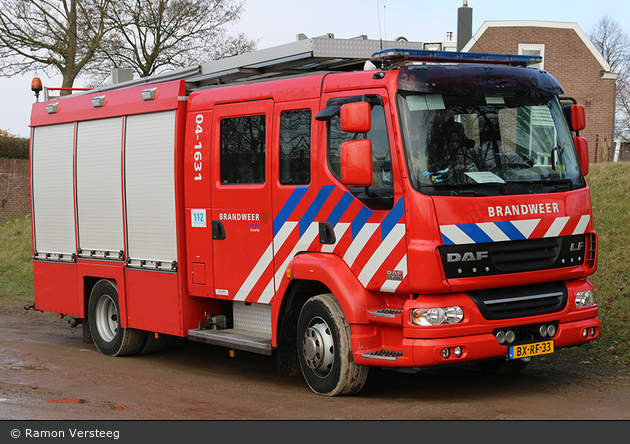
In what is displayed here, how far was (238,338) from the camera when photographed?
26.8ft

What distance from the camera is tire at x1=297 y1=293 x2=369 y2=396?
6895mm

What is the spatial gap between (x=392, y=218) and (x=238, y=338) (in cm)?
255

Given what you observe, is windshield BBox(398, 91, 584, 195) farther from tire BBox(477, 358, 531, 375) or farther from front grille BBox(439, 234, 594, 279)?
tire BBox(477, 358, 531, 375)

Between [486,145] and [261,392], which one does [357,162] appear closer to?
[486,145]

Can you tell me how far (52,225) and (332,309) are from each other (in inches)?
224

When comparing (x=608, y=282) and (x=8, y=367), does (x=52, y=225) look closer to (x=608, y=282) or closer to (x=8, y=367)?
(x=8, y=367)

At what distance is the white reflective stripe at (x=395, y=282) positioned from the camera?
6.42 meters

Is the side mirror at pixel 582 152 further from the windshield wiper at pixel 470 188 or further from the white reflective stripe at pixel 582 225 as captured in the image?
the windshield wiper at pixel 470 188

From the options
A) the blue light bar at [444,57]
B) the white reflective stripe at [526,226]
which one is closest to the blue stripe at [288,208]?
the blue light bar at [444,57]

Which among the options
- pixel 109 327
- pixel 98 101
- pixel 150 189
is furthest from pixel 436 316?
pixel 98 101

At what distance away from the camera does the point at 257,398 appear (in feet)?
23.9

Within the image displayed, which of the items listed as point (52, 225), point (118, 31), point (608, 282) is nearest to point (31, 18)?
point (118, 31)

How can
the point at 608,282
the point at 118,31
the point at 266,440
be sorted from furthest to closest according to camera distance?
the point at 118,31, the point at 608,282, the point at 266,440

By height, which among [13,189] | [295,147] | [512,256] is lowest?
[512,256]
